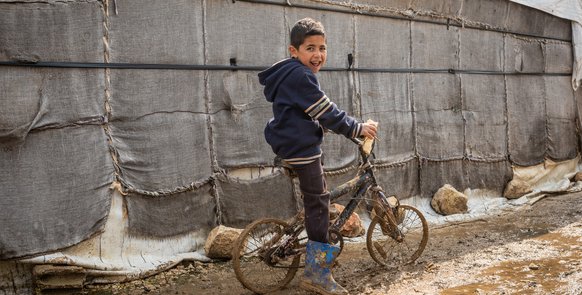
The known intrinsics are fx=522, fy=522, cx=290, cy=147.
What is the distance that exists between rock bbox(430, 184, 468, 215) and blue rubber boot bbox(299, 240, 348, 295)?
3.33m

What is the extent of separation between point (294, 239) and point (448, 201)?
3.33m

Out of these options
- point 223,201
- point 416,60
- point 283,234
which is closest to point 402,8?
point 416,60

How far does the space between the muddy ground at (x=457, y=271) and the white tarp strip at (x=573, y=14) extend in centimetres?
374

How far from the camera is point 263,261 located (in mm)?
3789

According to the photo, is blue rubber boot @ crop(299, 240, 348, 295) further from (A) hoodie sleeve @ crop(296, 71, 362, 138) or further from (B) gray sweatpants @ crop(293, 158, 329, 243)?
(A) hoodie sleeve @ crop(296, 71, 362, 138)

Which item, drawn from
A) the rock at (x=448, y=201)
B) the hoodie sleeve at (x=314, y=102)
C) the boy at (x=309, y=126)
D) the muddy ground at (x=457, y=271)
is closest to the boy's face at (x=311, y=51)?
the boy at (x=309, y=126)

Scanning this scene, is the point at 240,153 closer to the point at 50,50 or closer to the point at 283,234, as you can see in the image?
the point at 283,234

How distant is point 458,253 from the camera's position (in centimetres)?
481

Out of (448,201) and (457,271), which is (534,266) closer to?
(457,271)

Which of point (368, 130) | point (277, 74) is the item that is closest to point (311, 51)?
point (277, 74)

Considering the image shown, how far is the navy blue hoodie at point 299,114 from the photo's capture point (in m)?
3.25

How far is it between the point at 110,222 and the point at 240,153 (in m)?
1.30

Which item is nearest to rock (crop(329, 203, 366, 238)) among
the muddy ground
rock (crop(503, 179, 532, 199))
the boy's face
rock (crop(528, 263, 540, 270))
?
the muddy ground

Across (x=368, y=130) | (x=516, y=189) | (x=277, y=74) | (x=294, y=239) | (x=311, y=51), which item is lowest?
(x=516, y=189)
